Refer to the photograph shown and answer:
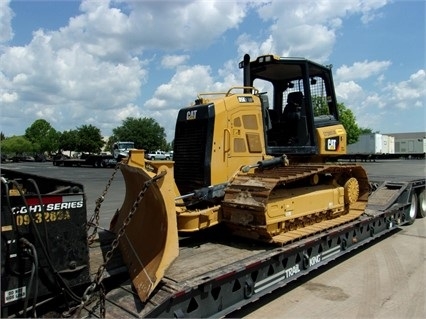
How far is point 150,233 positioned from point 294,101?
3934 mm

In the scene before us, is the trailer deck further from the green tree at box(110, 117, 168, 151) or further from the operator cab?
the green tree at box(110, 117, 168, 151)

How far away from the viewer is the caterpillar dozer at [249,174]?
4625 millimetres

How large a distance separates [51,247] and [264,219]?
2.64 m

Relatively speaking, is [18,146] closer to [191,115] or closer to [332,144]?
[191,115]

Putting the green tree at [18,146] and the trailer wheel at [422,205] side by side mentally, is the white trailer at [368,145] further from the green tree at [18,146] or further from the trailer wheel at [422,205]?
the green tree at [18,146]

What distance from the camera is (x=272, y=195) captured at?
5.92m

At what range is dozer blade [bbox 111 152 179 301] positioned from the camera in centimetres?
423

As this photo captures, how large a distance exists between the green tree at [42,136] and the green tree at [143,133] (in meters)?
23.8

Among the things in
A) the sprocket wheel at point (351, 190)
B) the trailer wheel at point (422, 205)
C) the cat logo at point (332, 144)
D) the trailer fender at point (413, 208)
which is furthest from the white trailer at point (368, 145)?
the cat logo at point (332, 144)

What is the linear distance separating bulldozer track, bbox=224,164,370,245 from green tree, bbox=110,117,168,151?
68075 millimetres

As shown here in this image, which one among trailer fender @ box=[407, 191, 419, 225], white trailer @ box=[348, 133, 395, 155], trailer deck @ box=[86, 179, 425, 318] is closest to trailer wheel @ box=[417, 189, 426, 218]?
trailer fender @ box=[407, 191, 419, 225]

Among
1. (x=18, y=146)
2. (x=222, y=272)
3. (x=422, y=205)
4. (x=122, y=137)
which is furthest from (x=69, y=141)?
(x=222, y=272)

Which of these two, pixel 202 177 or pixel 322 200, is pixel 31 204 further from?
pixel 322 200

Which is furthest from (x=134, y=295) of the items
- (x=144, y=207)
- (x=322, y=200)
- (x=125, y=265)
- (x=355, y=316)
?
(x=322, y=200)
